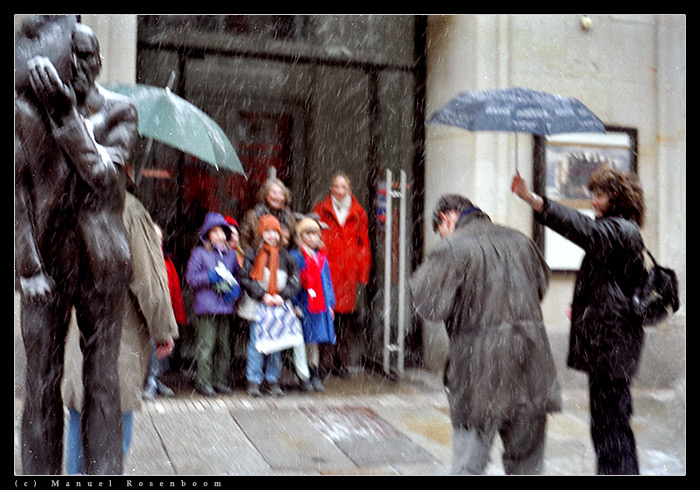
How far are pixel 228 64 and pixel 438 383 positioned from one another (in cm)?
389

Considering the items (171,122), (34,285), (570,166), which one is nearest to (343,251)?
(570,166)

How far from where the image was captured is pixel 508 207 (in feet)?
22.8

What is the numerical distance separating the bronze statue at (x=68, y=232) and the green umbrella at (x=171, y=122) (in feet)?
3.57

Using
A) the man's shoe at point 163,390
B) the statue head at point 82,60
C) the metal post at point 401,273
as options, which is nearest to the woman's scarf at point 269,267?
the man's shoe at point 163,390

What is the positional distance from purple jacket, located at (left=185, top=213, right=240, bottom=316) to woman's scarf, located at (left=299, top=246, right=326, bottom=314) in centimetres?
60

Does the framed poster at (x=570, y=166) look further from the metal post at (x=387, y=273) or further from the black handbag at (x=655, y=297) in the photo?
the black handbag at (x=655, y=297)

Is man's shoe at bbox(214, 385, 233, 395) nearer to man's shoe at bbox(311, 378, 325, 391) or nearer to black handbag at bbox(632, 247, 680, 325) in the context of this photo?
man's shoe at bbox(311, 378, 325, 391)

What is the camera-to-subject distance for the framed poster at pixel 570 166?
6867mm

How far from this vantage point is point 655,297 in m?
3.92

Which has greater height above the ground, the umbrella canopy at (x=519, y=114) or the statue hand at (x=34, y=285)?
the umbrella canopy at (x=519, y=114)

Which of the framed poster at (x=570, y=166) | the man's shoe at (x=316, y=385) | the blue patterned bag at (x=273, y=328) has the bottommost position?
the man's shoe at (x=316, y=385)

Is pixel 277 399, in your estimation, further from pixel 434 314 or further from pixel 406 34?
pixel 406 34

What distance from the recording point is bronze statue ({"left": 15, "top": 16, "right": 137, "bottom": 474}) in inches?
121

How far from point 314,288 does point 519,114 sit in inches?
105
